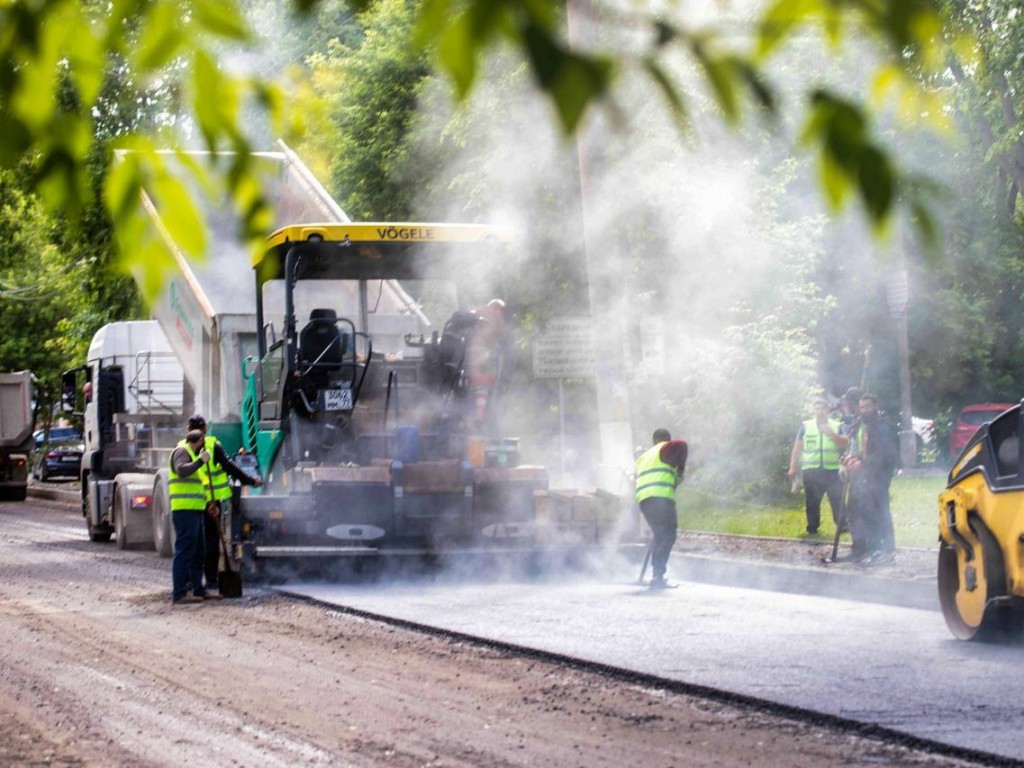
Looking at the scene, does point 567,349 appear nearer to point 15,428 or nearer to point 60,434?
point 15,428

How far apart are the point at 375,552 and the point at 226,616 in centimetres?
232

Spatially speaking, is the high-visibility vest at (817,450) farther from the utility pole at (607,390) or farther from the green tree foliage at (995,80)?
the green tree foliage at (995,80)

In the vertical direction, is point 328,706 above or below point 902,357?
below

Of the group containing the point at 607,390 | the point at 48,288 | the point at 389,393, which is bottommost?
the point at 389,393

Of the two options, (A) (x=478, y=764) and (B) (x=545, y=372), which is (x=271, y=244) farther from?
(A) (x=478, y=764)

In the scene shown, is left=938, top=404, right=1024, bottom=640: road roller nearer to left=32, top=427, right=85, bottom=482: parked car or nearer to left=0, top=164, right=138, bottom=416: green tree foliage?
left=0, top=164, right=138, bottom=416: green tree foliage

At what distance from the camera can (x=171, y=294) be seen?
63.6ft

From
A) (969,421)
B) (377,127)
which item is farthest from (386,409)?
(969,421)

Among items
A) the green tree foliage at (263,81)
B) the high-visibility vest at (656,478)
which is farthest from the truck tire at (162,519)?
the green tree foliage at (263,81)

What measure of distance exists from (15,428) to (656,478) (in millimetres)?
A: 24967

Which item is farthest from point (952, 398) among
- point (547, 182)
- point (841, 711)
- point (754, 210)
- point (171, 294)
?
point (841, 711)

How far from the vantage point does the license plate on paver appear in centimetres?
1545

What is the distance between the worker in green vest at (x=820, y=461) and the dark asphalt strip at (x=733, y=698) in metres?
7.11

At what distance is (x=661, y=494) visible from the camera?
14.5 m
